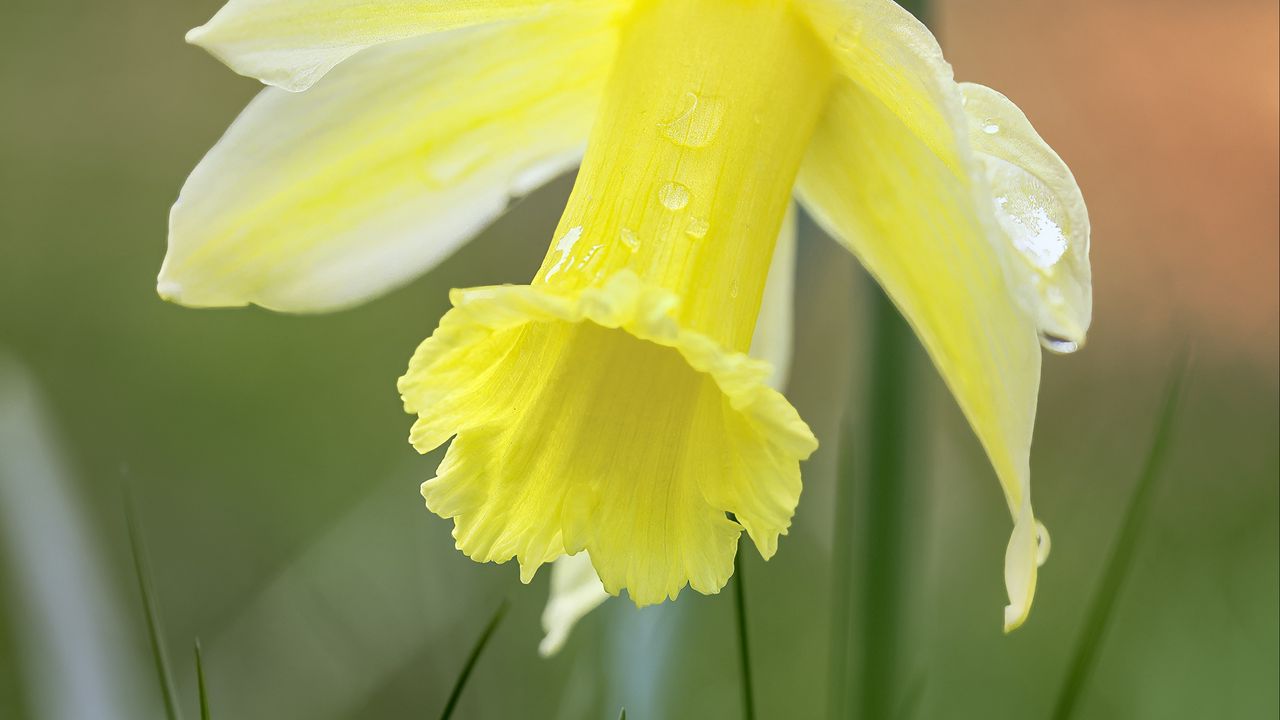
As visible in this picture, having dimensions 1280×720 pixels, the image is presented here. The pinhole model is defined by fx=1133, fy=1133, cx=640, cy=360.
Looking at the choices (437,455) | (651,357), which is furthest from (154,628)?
(437,455)

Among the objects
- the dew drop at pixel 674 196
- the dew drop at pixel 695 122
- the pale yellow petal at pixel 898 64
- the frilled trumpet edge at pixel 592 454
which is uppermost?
the pale yellow petal at pixel 898 64

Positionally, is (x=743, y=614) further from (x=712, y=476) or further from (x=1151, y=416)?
(x=1151, y=416)

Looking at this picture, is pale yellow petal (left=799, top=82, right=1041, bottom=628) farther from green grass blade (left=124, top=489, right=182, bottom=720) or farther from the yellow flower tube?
green grass blade (left=124, top=489, right=182, bottom=720)

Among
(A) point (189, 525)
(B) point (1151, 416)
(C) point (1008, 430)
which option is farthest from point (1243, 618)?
(A) point (189, 525)

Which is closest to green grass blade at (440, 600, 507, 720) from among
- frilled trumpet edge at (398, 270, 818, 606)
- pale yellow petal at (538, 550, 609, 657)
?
frilled trumpet edge at (398, 270, 818, 606)

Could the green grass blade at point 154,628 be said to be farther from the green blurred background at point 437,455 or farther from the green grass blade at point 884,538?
the green grass blade at point 884,538

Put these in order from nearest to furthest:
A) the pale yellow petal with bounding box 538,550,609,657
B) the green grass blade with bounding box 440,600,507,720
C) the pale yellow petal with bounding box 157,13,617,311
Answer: the green grass blade with bounding box 440,600,507,720, the pale yellow petal with bounding box 157,13,617,311, the pale yellow petal with bounding box 538,550,609,657

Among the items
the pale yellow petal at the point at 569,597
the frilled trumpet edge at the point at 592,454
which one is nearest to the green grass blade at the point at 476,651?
the frilled trumpet edge at the point at 592,454
